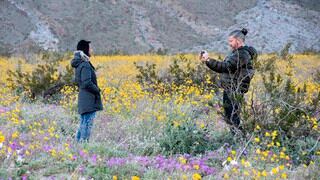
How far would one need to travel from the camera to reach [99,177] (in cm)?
435

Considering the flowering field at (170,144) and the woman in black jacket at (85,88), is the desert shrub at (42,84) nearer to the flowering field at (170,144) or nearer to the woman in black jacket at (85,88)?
the flowering field at (170,144)

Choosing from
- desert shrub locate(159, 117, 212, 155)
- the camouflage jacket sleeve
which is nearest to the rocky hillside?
the camouflage jacket sleeve

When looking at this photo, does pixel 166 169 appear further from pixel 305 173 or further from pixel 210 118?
pixel 210 118

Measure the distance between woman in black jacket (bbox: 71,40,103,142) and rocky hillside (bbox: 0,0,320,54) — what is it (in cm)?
3104

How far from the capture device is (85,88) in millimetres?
6340

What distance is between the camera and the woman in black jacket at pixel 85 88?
6293 millimetres

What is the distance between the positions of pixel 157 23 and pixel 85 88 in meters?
40.4

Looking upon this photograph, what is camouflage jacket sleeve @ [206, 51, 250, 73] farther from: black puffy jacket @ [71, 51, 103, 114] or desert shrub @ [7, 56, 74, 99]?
desert shrub @ [7, 56, 74, 99]

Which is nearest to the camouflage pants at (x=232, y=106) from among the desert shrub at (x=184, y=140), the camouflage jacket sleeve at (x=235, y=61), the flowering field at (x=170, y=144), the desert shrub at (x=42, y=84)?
the flowering field at (x=170, y=144)

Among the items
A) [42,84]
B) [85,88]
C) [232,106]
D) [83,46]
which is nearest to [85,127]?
[85,88]

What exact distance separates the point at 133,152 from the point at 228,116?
4.96 ft

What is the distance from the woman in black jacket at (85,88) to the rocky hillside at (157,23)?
102 feet

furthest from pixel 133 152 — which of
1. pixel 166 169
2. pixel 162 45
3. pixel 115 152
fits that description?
pixel 162 45

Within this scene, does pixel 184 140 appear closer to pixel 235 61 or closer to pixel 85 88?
pixel 235 61
